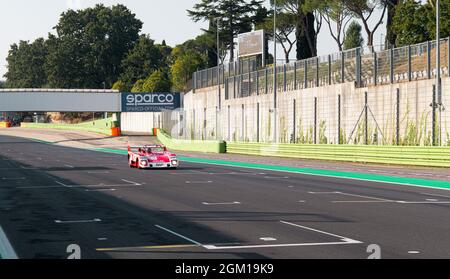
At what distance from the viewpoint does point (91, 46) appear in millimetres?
168000

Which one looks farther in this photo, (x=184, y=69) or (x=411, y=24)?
(x=184, y=69)

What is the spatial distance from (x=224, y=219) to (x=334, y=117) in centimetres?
→ 3395

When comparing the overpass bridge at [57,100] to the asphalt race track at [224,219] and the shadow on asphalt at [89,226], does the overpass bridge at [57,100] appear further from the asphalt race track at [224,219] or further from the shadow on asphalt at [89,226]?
the shadow on asphalt at [89,226]

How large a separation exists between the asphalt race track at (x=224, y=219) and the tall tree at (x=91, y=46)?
140 metres

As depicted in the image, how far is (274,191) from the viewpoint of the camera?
23.9 meters

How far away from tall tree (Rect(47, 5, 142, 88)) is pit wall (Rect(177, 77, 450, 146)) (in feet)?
318

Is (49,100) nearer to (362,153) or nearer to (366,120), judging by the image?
(366,120)

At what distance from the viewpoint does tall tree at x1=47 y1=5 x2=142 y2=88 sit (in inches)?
6476

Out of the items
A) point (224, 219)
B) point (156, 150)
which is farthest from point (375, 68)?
point (224, 219)

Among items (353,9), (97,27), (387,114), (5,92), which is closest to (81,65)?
(97,27)

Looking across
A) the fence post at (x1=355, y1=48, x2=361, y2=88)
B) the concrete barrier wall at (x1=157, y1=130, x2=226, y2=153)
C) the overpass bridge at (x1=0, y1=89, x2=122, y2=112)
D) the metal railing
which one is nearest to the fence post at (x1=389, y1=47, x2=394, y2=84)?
the metal railing

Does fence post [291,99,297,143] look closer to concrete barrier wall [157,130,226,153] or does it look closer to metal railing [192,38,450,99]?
metal railing [192,38,450,99]

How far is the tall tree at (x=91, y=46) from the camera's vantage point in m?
164
